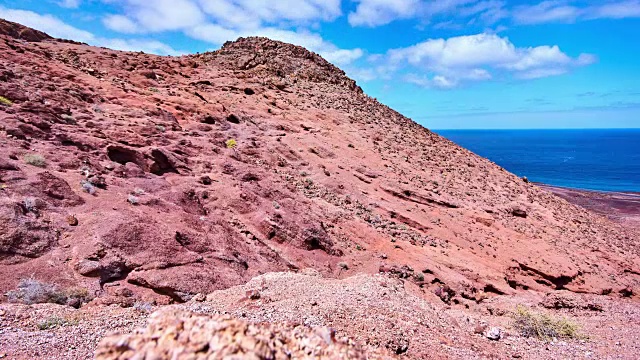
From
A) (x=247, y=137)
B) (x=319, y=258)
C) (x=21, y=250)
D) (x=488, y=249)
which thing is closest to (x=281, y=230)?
(x=319, y=258)

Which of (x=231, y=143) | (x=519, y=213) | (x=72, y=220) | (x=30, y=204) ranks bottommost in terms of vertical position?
(x=72, y=220)

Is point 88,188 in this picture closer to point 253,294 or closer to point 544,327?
point 253,294

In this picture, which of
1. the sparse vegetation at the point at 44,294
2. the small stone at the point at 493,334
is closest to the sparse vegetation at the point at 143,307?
the sparse vegetation at the point at 44,294

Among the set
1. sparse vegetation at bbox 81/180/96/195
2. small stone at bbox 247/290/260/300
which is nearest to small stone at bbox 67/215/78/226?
sparse vegetation at bbox 81/180/96/195

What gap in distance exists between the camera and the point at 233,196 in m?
11.7

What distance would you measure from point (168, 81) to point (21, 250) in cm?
1782

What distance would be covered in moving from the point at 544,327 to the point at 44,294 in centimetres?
1002

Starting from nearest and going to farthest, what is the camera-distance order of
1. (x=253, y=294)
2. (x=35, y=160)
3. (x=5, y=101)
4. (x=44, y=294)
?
1. (x=44, y=294)
2. (x=253, y=294)
3. (x=35, y=160)
4. (x=5, y=101)

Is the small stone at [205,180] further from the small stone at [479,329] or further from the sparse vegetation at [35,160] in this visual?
the small stone at [479,329]

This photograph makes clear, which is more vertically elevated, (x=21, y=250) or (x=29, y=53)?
(x=29, y=53)

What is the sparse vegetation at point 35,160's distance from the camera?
340 inches

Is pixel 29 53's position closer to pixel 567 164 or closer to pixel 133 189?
pixel 133 189

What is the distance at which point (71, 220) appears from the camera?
754 centimetres

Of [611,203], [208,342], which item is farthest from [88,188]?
[611,203]
